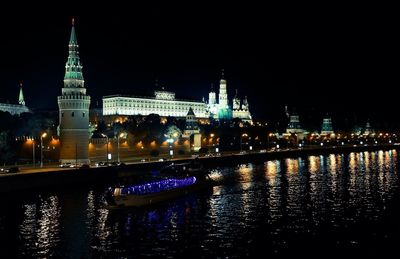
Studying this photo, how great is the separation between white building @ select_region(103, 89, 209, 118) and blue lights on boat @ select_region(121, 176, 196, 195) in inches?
4353

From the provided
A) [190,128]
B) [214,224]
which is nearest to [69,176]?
[214,224]

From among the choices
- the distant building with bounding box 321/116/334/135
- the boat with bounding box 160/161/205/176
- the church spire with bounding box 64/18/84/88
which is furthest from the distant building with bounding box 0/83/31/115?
the boat with bounding box 160/161/205/176

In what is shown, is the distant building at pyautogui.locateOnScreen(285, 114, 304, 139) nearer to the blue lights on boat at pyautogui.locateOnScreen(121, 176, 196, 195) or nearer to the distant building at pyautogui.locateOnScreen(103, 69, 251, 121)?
the distant building at pyautogui.locateOnScreen(103, 69, 251, 121)

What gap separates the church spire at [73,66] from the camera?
68.8m

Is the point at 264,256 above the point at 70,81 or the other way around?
the other way around

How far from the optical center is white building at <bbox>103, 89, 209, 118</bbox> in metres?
160

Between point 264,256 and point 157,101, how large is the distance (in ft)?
480

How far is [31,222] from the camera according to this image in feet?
120

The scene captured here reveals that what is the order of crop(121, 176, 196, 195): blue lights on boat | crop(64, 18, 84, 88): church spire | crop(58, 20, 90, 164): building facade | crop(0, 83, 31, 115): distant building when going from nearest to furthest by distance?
crop(121, 176, 196, 195): blue lights on boat
crop(58, 20, 90, 164): building facade
crop(64, 18, 84, 88): church spire
crop(0, 83, 31, 115): distant building

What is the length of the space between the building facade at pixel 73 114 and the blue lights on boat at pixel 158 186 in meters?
21.6

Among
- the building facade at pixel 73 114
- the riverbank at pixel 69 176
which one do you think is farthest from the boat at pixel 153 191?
the building facade at pixel 73 114

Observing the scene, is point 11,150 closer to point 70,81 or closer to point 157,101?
point 70,81

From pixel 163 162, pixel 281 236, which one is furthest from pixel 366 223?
pixel 163 162

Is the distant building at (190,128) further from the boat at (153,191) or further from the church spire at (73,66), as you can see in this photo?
the boat at (153,191)
